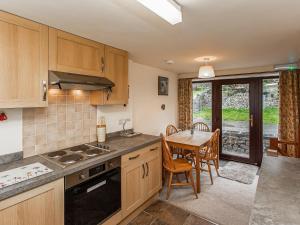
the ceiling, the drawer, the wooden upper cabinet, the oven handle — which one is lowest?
the oven handle

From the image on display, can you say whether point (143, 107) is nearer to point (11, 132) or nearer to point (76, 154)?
point (76, 154)

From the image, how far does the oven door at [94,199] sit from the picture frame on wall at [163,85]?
8.15ft

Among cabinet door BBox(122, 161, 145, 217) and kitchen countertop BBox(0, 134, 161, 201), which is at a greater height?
kitchen countertop BBox(0, 134, 161, 201)

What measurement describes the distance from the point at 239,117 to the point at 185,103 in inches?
52.3

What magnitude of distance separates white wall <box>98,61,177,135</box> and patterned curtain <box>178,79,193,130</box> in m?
0.34

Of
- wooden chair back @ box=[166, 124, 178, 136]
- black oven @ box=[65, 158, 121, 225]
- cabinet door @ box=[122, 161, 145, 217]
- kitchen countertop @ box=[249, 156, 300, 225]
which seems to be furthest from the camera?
wooden chair back @ box=[166, 124, 178, 136]

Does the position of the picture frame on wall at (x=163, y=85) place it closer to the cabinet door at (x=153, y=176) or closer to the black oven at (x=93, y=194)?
the cabinet door at (x=153, y=176)

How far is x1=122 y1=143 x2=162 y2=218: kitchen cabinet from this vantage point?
2053 millimetres

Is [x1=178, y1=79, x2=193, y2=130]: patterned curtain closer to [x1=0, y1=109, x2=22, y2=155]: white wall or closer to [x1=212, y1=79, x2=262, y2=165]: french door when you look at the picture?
[x1=212, y1=79, x2=262, y2=165]: french door

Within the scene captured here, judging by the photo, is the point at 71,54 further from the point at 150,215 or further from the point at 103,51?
the point at 150,215

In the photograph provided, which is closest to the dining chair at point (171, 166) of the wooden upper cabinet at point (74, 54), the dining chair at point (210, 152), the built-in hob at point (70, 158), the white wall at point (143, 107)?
the dining chair at point (210, 152)

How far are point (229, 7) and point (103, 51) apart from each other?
1467 mm

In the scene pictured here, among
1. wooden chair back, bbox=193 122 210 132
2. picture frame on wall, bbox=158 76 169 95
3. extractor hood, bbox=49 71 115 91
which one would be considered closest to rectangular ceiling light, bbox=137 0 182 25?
extractor hood, bbox=49 71 115 91

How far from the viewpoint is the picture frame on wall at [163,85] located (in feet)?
13.3
